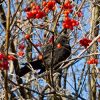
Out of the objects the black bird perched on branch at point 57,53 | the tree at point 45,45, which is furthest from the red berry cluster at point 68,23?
the black bird perched on branch at point 57,53

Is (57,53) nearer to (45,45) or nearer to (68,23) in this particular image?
(45,45)

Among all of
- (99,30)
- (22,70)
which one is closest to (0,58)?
(22,70)

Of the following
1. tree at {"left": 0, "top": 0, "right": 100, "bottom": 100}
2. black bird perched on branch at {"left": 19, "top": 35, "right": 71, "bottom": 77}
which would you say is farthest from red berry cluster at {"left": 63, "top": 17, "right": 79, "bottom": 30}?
black bird perched on branch at {"left": 19, "top": 35, "right": 71, "bottom": 77}

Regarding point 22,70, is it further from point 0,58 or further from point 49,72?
point 0,58

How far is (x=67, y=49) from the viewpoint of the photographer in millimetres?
4488

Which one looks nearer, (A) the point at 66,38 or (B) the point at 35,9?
(B) the point at 35,9

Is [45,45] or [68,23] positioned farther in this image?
[45,45]

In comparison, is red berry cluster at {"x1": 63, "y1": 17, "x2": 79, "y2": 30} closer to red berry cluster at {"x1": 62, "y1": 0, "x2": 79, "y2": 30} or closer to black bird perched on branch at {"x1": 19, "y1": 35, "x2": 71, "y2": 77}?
red berry cluster at {"x1": 62, "y1": 0, "x2": 79, "y2": 30}

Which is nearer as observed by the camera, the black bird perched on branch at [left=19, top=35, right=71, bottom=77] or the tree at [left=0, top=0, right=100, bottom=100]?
the tree at [left=0, top=0, right=100, bottom=100]

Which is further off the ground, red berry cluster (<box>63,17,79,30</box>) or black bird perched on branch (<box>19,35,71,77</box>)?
red berry cluster (<box>63,17,79,30</box>)

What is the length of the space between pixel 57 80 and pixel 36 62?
0.78 m

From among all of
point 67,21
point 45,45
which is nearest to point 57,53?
point 45,45

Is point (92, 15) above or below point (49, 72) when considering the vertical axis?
above

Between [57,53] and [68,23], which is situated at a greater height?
[68,23]
